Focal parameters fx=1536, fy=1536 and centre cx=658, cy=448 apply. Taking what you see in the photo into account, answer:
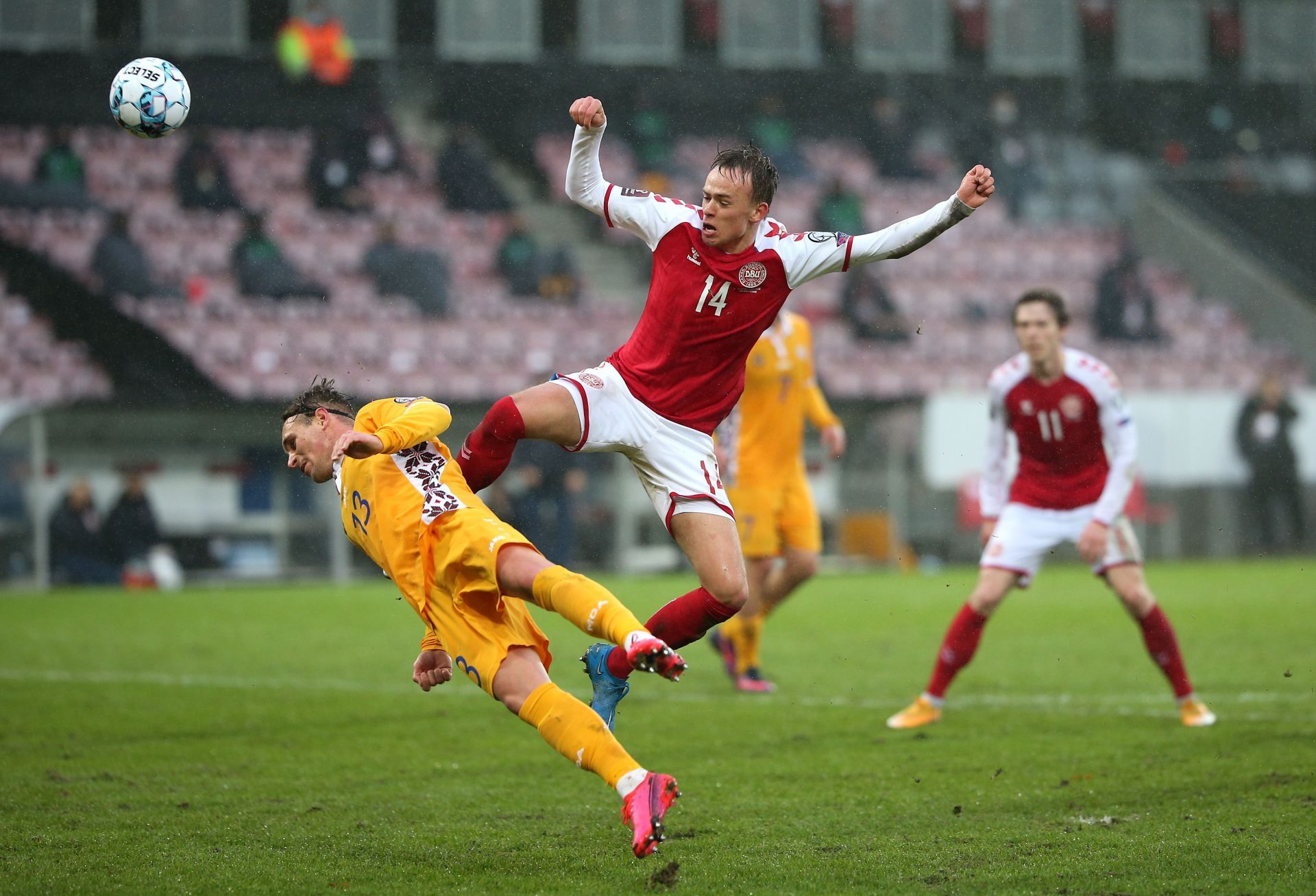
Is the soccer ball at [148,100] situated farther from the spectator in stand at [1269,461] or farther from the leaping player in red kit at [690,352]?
the spectator in stand at [1269,461]

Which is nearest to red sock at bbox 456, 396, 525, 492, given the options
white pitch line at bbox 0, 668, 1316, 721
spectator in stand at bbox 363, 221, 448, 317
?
white pitch line at bbox 0, 668, 1316, 721

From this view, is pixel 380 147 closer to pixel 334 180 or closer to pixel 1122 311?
pixel 334 180

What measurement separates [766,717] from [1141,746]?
192 centimetres

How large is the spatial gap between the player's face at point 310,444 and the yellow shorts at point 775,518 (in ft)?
13.4

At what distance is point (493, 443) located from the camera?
5.58 meters

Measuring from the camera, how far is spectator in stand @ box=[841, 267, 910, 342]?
22.7 meters

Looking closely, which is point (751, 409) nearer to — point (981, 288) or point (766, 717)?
point (766, 717)

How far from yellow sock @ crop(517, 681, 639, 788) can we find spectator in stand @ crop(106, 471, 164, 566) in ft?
42.8

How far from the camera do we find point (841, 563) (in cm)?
1906

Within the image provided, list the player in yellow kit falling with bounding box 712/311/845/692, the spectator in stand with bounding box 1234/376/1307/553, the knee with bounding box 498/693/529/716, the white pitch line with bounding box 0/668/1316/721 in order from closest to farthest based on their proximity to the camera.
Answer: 1. the knee with bounding box 498/693/529/716
2. the white pitch line with bounding box 0/668/1316/721
3. the player in yellow kit falling with bounding box 712/311/845/692
4. the spectator in stand with bounding box 1234/376/1307/553

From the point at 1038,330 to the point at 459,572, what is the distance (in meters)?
3.70

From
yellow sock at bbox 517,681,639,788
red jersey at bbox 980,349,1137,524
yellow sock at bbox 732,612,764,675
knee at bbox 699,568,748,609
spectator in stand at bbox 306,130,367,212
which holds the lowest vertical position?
yellow sock at bbox 732,612,764,675

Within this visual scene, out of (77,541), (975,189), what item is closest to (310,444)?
(975,189)

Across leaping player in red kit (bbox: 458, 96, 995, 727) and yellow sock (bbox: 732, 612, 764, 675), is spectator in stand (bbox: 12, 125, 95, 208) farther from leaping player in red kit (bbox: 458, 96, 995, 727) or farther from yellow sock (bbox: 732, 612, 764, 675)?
leaping player in red kit (bbox: 458, 96, 995, 727)
